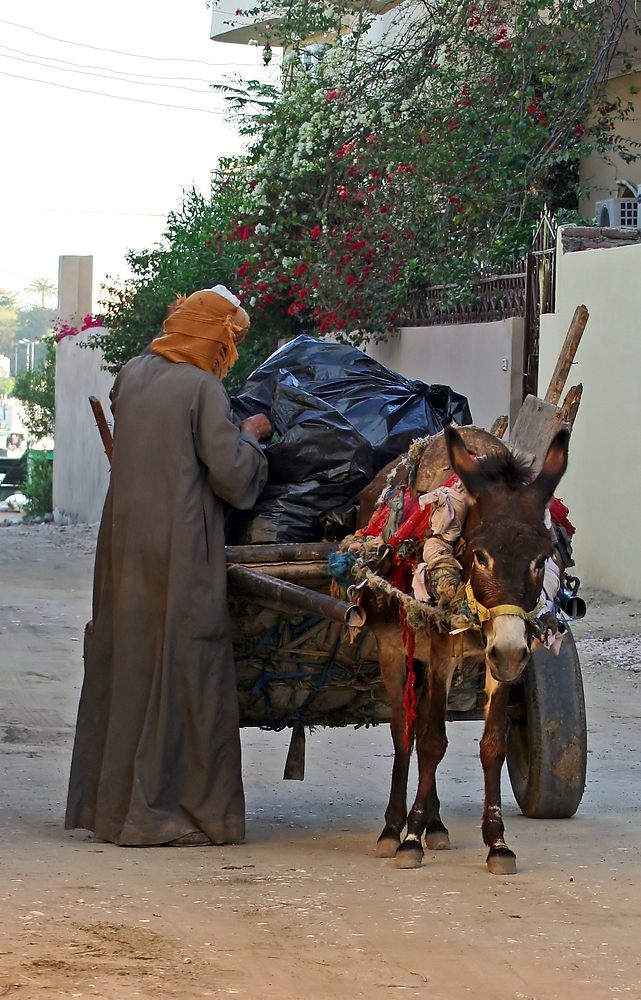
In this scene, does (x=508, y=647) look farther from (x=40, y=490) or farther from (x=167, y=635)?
(x=40, y=490)

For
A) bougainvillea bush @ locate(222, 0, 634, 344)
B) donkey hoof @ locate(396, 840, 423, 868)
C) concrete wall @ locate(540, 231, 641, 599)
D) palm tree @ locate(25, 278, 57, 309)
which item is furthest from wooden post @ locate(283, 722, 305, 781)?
palm tree @ locate(25, 278, 57, 309)

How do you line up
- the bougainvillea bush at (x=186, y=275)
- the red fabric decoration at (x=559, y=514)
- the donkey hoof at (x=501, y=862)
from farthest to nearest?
the bougainvillea bush at (x=186, y=275), the red fabric decoration at (x=559, y=514), the donkey hoof at (x=501, y=862)

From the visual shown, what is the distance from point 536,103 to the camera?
1509 centimetres

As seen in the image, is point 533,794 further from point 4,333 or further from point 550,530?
point 4,333

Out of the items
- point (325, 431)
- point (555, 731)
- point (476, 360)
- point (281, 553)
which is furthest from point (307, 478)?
point (476, 360)

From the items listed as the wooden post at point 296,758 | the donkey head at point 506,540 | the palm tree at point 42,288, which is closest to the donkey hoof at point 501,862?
the donkey head at point 506,540

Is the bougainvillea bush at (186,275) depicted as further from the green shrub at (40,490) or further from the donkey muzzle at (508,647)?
the donkey muzzle at (508,647)

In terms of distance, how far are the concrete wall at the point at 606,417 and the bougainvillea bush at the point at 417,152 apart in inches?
74.7

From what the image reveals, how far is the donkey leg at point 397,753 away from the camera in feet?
17.7

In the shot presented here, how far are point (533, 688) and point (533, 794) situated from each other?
16.1 inches

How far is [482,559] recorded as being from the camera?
4.75 m

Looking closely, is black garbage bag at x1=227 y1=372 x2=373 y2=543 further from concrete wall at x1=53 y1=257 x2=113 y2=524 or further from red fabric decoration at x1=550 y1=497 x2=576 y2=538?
concrete wall at x1=53 y1=257 x2=113 y2=524

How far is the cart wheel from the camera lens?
5852 millimetres

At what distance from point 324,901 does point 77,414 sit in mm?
22743
